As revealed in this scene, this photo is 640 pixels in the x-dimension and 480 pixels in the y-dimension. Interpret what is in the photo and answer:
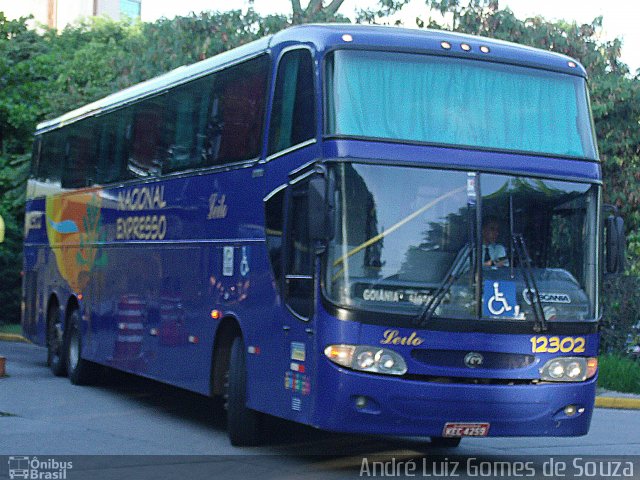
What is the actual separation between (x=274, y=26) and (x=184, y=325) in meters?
18.3

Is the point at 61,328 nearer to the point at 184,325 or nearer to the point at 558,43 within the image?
the point at 184,325

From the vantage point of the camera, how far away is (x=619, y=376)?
2014cm

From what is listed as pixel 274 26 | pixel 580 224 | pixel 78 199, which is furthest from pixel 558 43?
pixel 580 224

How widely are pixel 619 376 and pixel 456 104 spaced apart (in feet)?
33.1

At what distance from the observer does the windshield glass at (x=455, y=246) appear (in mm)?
10516

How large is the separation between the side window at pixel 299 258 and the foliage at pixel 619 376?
998 cm

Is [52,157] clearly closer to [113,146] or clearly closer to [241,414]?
[113,146]

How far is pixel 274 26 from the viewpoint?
103 feet

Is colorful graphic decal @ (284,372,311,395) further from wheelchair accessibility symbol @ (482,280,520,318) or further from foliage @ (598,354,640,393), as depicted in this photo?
foliage @ (598,354,640,393)

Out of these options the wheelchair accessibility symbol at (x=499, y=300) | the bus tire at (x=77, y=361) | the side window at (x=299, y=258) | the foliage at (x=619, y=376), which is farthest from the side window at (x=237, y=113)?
the foliage at (x=619, y=376)

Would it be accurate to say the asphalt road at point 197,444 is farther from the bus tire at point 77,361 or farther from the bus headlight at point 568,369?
the bus tire at point 77,361

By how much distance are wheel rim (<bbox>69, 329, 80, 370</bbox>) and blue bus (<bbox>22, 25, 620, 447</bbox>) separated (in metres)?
6.07

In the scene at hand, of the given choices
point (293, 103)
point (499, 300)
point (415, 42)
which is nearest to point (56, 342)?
point (293, 103)

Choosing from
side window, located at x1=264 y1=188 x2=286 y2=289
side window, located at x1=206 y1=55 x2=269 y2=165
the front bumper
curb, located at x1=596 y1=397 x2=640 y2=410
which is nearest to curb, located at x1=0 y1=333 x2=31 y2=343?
curb, located at x1=596 y1=397 x2=640 y2=410
